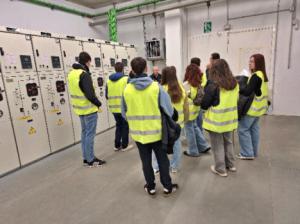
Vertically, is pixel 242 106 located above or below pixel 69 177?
above

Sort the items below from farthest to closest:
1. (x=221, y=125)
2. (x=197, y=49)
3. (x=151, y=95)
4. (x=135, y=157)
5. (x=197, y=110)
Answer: (x=197, y=49) → (x=135, y=157) → (x=197, y=110) → (x=221, y=125) → (x=151, y=95)

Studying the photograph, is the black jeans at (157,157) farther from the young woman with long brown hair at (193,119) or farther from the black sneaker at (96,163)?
the black sneaker at (96,163)

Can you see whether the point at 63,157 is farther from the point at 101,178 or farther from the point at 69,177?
the point at 101,178

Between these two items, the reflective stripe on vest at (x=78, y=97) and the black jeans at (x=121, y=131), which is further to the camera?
the black jeans at (x=121, y=131)

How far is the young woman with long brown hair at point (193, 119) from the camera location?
2631 mm

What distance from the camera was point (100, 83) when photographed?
177 inches

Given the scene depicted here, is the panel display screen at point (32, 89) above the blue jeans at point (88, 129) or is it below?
above

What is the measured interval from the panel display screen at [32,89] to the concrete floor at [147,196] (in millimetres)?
1111

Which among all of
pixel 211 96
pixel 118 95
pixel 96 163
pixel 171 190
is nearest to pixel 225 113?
pixel 211 96

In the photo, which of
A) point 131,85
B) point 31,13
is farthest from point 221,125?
point 31,13

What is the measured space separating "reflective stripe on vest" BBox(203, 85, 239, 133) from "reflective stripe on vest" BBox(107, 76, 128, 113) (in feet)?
5.03

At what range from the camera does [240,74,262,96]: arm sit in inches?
99.0

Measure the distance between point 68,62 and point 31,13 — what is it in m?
2.06

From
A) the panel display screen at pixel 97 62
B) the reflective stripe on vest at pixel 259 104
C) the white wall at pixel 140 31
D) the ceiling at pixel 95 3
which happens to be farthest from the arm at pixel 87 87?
the ceiling at pixel 95 3
